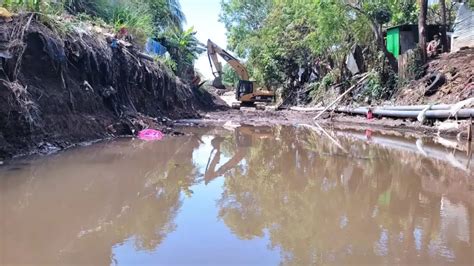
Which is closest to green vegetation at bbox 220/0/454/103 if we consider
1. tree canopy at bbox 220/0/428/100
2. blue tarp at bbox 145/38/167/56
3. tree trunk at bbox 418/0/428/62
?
tree canopy at bbox 220/0/428/100

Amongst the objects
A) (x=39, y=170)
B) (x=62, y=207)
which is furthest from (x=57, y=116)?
(x=62, y=207)

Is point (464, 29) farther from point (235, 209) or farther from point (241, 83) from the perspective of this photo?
point (235, 209)

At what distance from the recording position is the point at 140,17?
1861cm

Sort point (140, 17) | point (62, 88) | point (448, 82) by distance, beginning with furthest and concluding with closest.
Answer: point (140, 17)
point (448, 82)
point (62, 88)

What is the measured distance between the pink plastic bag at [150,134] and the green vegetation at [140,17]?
3188 mm

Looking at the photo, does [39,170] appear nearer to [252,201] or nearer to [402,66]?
[252,201]

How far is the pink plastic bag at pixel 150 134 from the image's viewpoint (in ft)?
37.7

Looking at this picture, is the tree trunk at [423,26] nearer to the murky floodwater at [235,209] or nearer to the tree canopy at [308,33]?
the tree canopy at [308,33]

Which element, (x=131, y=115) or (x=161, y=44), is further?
(x=161, y=44)

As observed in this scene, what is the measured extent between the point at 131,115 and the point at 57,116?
3.33 metres

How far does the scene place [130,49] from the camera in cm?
1468

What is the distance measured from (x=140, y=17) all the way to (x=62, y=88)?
9.41 meters

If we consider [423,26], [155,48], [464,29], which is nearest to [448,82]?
[423,26]

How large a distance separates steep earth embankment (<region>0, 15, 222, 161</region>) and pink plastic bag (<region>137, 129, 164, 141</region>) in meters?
0.36
